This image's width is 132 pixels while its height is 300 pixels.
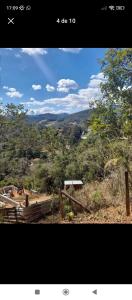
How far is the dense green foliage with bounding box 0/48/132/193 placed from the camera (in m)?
1.65

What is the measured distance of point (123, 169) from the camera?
272cm

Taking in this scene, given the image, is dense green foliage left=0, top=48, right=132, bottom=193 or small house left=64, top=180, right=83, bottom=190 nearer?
dense green foliage left=0, top=48, right=132, bottom=193

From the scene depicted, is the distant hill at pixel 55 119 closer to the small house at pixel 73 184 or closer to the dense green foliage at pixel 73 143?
the dense green foliage at pixel 73 143

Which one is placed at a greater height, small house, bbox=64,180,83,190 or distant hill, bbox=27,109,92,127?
distant hill, bbox=27,109,92,127

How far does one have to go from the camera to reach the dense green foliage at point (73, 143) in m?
1.65

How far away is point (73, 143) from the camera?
211cm

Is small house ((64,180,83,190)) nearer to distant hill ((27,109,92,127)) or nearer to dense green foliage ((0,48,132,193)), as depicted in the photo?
dense green foliage ((0,48,132,193))

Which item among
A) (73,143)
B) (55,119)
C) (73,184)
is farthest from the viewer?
(73,143)

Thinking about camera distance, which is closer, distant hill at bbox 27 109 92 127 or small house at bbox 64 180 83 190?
distant hill at bbox 27 109 92 127

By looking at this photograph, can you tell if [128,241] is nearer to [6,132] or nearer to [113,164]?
[6,132]

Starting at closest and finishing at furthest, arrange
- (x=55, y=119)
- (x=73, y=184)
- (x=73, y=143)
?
(x=55, y=119) < (x=73, y=184) < (x=73, y=143)

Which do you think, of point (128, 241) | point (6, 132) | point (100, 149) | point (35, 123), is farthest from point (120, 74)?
point (128, 241)

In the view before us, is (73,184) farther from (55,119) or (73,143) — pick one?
(55,119)
